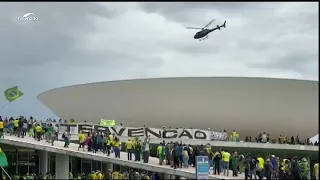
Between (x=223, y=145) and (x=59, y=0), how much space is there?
2100cm

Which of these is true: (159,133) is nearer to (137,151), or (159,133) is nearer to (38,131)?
(38,131)

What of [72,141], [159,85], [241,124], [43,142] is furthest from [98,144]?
[241,124]

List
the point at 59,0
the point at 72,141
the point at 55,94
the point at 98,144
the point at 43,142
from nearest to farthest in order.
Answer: the point at 59,0 → the point at 98,144 → the point at 43,142 → the point at 72,141 → the point at 55,94

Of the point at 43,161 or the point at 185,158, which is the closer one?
the point at 185,158

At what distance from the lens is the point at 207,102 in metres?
33.5

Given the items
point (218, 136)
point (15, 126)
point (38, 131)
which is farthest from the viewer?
point (218, 136)

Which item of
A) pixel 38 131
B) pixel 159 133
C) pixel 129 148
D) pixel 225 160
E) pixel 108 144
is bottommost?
pixel 225 160

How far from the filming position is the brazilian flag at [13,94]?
33.4m

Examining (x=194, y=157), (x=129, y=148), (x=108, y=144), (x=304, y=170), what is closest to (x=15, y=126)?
Answer: (x=108, y=144)

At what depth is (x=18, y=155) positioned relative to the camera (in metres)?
31.0

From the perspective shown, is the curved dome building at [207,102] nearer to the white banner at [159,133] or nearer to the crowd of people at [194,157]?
the white banner at [159,133]

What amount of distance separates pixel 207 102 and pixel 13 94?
1214 cm

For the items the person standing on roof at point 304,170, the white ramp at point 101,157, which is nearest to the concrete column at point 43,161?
the white ramp at point 101,157

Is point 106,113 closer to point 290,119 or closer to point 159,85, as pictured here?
point 159,85
